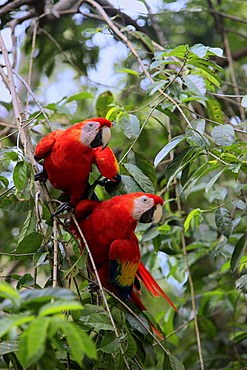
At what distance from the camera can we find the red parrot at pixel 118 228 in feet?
3.92

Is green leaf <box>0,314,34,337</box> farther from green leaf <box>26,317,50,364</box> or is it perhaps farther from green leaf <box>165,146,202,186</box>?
green leaf <box>165,146,202,186</box>

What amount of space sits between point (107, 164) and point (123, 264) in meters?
0.29

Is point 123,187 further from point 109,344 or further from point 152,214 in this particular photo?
point 109,344

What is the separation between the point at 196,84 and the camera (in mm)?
1166

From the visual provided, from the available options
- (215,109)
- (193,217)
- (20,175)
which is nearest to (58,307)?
(20,175)

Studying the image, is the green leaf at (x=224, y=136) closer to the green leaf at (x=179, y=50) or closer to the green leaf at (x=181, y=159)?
the green leaf at (x=181, y=159)

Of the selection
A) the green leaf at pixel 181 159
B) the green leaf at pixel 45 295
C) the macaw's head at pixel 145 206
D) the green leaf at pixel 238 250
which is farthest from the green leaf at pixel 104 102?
the green leaf at pixel 45 295

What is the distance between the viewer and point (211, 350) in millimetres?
1982

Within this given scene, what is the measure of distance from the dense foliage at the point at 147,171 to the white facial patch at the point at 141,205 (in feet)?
0.22

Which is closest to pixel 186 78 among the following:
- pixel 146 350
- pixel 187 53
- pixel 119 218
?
pixel 187 53

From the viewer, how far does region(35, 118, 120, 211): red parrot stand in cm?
118

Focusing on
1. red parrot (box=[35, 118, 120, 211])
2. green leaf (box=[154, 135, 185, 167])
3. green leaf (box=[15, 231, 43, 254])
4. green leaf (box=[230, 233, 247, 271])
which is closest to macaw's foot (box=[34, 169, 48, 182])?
red parrot (box=[35, 118, 120, 211])

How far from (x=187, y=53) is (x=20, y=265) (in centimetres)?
128

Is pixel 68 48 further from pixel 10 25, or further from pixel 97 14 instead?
pixel 10 25
